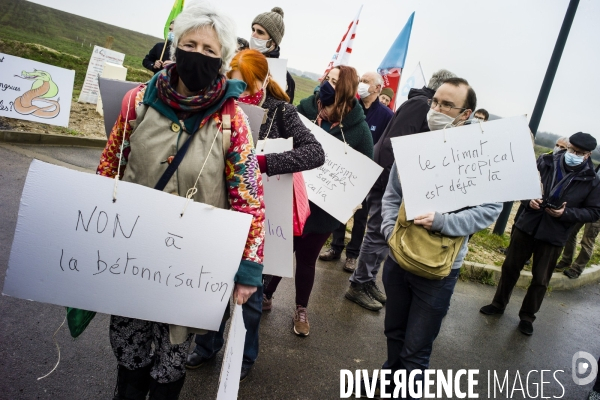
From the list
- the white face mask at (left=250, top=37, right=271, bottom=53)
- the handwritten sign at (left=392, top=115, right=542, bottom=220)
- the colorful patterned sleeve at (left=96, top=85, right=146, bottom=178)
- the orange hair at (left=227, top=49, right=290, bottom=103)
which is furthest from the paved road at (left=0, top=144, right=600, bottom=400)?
the white face mask at (left=250, top=37, right=271, bottom=53)

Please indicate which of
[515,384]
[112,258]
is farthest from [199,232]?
[515,384]

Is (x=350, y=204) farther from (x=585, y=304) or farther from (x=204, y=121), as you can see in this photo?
(x=585, y=304)

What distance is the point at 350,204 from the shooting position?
10.5ft

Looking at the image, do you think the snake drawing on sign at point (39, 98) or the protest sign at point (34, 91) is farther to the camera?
the snake drawing on sign at point (39, 98)

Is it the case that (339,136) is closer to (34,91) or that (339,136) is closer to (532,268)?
(532,268)

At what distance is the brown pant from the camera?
165 inches

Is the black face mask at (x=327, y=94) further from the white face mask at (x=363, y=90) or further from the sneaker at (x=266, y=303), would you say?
the sneaker at (x=266, y=303)

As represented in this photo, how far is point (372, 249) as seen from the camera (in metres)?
3.96

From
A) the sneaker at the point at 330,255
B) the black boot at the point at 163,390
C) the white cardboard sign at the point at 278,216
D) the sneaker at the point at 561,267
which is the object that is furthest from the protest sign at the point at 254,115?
the sneaker at the point at 561,267

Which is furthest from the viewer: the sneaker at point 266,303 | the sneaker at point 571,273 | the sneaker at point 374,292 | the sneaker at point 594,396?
the sneaker at point 571,273

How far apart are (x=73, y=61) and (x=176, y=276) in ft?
51.1

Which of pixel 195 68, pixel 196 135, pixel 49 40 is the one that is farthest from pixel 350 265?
pixel 49 40

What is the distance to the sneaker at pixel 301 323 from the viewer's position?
325 centimetres

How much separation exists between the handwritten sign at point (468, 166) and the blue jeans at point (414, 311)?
424 millimetres
